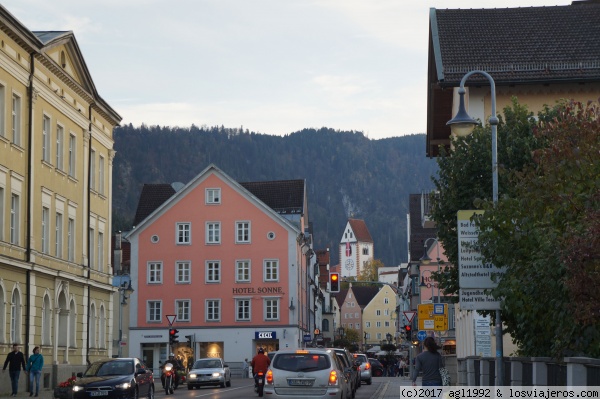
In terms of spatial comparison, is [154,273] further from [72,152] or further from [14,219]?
[14,219]

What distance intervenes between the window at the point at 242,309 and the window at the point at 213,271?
245 centimetres

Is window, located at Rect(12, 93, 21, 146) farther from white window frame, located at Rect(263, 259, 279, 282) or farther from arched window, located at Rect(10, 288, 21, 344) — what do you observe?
white window frame, located at Rect(263, 259, 279, 282)

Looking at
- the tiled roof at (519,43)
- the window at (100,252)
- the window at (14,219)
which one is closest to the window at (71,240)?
the window at (100,252)

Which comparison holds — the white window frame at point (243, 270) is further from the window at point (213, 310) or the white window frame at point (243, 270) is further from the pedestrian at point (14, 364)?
the pedestrian at point (14, 364)

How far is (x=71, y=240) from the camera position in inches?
1943

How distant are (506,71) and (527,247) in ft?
70.6

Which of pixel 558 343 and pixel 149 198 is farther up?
pixel 149 198

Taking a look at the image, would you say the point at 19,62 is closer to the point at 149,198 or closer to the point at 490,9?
the point at 490,9

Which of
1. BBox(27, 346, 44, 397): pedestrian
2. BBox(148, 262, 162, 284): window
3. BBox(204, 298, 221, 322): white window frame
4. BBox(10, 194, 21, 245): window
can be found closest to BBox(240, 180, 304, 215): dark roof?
BBox(148, 262, 162, 284): window

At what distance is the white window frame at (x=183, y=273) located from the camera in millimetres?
81812

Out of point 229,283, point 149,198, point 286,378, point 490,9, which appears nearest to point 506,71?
point 490,9

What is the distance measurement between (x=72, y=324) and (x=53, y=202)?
603 centimetres

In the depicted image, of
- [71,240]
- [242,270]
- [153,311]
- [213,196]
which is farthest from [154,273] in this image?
[71,240]

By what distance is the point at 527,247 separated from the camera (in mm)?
17797
